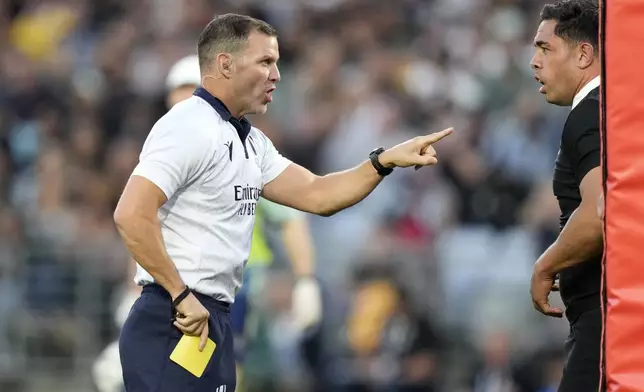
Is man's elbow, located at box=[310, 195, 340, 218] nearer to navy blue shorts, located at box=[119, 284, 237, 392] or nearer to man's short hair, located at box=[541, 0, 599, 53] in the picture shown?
navy blue shorts, located at box=[119, 284, 237, 392]

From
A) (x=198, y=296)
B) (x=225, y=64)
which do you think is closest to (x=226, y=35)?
(x=225, y=64)

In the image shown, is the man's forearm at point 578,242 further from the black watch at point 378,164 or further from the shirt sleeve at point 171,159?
the shirt sleeve at point 171,159

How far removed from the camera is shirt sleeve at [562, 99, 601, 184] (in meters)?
4.92

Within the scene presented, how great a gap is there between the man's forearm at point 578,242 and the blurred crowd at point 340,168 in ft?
15.6

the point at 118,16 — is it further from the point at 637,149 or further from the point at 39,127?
the point at 637,149

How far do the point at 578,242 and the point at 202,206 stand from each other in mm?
1479

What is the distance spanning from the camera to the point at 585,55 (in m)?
5.19

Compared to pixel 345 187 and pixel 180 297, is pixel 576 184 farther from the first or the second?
pixel 180 297

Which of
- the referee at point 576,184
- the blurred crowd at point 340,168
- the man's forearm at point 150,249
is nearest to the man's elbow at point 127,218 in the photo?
the man's forearm at point 150,249

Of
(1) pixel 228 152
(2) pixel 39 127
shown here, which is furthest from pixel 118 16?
(1) pixel 228 152

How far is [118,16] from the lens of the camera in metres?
13.7

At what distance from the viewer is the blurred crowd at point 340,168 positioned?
34.0 ft

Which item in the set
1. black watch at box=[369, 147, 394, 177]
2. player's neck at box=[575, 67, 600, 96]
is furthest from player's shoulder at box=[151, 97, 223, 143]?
player's neck at box=[575, 67, 600, 96]

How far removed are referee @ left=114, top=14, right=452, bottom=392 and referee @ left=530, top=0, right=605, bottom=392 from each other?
0.52m
